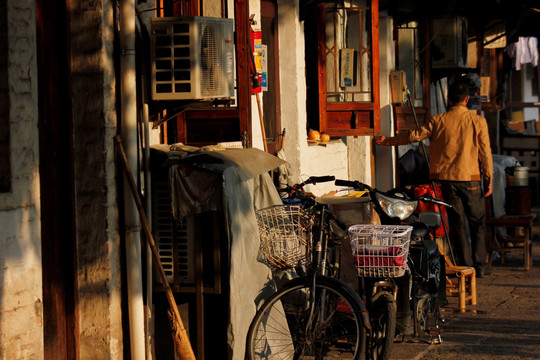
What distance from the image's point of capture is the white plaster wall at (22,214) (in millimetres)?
5633

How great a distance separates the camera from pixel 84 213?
6.19 meters

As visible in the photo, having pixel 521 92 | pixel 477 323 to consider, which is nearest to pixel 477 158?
pixel 477 323

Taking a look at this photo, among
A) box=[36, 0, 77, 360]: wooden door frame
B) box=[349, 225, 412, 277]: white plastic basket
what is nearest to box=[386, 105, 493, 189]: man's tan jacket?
box=[349, 225, 412, 277]: white plastic basket

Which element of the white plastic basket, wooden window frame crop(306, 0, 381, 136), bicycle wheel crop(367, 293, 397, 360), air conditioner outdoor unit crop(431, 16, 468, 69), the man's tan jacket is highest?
air conditioner outdoor unit crop(431, 16, 468, 69)

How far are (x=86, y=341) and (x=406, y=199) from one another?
107 inches

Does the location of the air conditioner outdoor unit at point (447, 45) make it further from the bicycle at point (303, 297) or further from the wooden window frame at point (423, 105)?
the bicycle at point (303, 297)

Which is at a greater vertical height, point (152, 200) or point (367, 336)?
point (152, 200)

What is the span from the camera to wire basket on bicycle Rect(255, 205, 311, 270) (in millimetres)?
6211

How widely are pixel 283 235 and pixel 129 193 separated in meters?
1.02

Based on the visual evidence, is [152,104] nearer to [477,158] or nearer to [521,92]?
[477,158]

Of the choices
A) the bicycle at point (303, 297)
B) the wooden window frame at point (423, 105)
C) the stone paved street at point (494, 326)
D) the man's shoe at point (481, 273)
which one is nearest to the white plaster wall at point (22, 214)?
the bicycle at point (303, 297)

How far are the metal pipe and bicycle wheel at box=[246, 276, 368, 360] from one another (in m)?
0.73

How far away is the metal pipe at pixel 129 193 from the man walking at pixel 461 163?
188 inches

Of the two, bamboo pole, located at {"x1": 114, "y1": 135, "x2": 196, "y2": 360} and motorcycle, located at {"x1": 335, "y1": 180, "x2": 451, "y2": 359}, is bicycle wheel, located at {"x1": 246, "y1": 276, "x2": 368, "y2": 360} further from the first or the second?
bamboo pole, located at {"x1": 114, "y1": 135, "x2": 196, "y2": 360}
